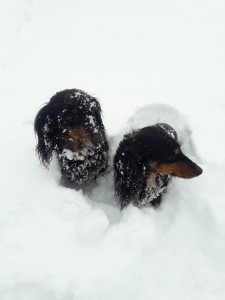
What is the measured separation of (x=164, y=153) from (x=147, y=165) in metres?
0.19

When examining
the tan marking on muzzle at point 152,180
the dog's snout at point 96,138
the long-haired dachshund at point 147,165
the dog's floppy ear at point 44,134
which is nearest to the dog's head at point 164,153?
the long-haired dachshund at point 147,165

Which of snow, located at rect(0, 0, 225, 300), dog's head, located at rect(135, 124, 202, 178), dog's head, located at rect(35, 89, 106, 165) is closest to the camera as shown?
snow, located at rect(0, 0, 225, 300)

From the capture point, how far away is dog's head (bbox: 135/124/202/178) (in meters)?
2.61

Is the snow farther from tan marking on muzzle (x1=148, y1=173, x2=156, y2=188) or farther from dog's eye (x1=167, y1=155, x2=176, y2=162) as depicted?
dog's eye (x1=167, y1=155, x2=176, y2=162)

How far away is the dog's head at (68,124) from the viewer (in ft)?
9.32

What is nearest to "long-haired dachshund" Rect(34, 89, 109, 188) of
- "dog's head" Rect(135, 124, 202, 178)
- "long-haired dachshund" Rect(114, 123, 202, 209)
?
"long-haired dachshund" Rect(114, 123, 202, 209)

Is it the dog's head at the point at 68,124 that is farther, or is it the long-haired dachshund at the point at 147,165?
the dog's head at the point at 68,124

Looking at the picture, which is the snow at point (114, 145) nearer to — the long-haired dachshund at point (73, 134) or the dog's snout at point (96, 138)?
the long-haired dachshund at point (73, 134)

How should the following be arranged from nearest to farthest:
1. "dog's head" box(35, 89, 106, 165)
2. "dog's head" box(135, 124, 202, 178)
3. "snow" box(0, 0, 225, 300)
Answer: "snow" box(0, 0, 225, 300), "dog's head" box(135, 124, 202, 178), "dog's head" box(35, 89, 106, 165)

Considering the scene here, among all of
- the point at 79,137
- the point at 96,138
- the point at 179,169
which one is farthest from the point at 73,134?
the point at 179,169

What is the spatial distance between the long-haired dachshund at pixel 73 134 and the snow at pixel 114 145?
0.59ft

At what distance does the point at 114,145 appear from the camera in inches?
139

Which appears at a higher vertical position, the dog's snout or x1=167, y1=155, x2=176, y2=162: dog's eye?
x1=167, y1=155, x2=176, y2=162: dog's eye

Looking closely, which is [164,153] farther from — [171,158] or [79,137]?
[79,137]
